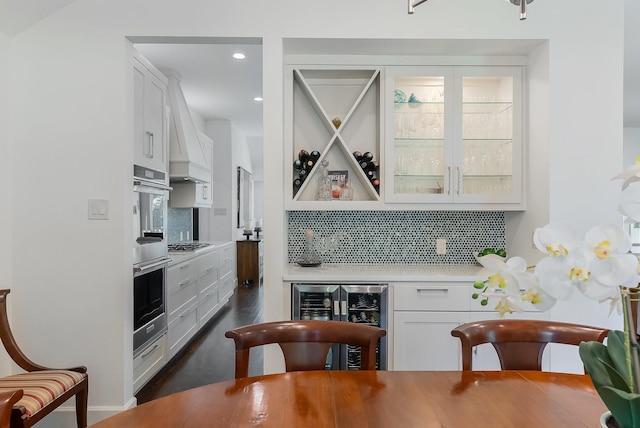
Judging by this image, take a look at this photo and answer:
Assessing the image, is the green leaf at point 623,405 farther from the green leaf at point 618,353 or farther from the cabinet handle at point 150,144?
the cabinet handle at point 150,144

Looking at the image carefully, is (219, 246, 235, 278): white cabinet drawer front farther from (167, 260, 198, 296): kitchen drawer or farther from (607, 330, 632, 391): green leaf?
(607, 330, 632, 391): green leaf

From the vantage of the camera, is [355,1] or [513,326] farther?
[355,1]

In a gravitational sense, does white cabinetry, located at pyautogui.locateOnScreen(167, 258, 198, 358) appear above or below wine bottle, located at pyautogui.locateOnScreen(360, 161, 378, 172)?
below

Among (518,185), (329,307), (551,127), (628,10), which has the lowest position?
(329,307)

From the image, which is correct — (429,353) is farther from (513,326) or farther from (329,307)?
(513,326)

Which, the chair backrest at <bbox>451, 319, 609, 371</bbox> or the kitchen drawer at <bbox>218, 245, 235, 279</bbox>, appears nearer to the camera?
the chair backrest at <bbox>451, 319, 609, 371</bbox>

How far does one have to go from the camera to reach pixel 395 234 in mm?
2955

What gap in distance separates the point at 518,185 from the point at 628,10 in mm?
1584

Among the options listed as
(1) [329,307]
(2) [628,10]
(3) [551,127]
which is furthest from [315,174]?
(2) [628,10]

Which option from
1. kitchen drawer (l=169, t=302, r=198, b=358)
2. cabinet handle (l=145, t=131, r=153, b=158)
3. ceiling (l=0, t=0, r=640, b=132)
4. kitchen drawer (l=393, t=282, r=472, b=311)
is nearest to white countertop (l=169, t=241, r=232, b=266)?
A: kitchen drawer (l=169, t=302, r=198, b=358)

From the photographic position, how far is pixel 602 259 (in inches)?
24.3

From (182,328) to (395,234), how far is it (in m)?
2.16

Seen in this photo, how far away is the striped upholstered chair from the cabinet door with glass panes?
6.75ft

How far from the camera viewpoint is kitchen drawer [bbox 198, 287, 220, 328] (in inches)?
165
